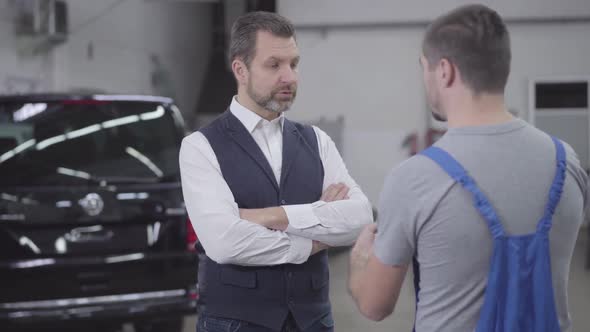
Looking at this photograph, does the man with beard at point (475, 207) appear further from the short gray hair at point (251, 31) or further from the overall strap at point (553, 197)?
the short gray hair at point (251, 31)

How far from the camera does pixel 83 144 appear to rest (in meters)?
4.28

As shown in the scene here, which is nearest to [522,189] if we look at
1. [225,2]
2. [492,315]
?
[492,315]

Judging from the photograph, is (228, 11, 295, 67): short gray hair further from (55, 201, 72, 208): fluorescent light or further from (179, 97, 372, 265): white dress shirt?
(55, 201, 72, 208): fluorescent light

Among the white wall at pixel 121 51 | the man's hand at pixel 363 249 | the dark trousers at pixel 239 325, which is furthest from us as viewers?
the white wall at pixel 121 51

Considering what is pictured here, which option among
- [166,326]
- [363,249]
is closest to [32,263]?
[166,326]

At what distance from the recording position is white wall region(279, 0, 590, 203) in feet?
44.7

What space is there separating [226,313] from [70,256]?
190cm

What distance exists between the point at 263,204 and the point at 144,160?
1935mm

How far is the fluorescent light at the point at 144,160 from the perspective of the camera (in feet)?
14.1

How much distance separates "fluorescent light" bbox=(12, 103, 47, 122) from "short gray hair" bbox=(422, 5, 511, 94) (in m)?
3.07

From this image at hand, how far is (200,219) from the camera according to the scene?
2.54 metres

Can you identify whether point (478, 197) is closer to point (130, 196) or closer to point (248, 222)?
Answer: point (248, 222)

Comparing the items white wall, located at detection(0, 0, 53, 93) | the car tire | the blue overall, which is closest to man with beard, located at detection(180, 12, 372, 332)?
the blue overall

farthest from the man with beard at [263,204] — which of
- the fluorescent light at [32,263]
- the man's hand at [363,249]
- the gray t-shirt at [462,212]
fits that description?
the fluorescent light at [32,263]
